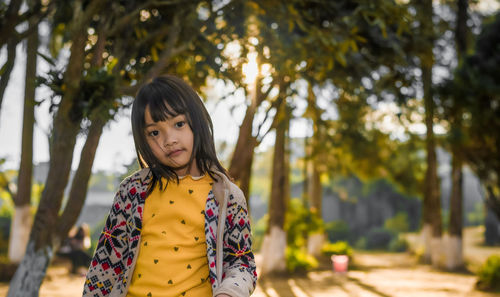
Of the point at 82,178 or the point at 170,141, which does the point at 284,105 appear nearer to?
the point at 82,178

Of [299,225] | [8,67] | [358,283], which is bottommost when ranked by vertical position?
[358,283]

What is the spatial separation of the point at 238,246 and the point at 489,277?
36.9 feet

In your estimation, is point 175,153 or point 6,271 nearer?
point 175,153

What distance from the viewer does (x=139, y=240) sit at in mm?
2215

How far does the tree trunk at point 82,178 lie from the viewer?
5109mm

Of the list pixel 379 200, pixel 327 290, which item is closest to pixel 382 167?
pixel 327 290

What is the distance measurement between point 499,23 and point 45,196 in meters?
8.99

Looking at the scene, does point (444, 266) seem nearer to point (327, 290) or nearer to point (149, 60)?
point (327, 290)

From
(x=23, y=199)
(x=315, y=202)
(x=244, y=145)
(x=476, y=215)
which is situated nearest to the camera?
(x=244, y=145)

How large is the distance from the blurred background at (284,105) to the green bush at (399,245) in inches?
10.3

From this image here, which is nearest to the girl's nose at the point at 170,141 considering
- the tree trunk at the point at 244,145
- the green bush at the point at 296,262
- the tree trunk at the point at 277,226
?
the tree trunk at the point at 244,145

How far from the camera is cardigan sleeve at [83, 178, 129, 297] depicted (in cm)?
226

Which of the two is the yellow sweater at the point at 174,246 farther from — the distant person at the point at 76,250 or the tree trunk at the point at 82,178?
the distant person at the point at 76,250

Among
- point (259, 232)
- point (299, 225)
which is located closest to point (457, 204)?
point (299, 225)
